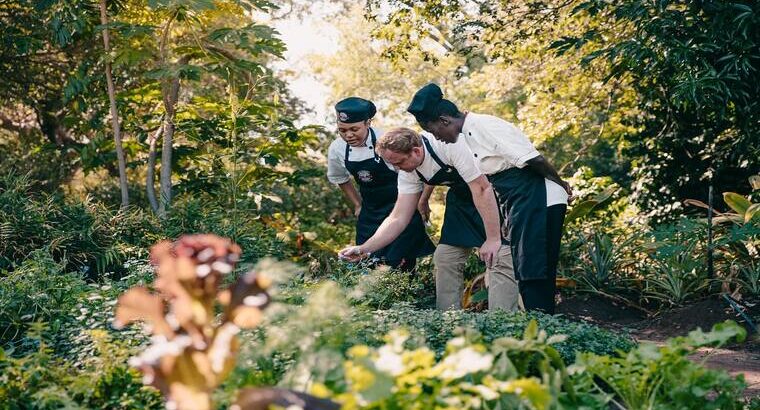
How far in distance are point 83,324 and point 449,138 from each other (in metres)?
2.02

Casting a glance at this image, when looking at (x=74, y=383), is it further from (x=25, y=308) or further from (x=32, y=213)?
(x=32, y=213)

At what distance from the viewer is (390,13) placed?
27.6 feet

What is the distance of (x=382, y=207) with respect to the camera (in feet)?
19.0

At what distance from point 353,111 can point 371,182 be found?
64cm

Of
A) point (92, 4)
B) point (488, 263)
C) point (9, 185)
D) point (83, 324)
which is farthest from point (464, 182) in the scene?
point (92, 4)

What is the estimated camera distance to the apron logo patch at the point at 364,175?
560cm

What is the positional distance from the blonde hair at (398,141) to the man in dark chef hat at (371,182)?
2.66 feet

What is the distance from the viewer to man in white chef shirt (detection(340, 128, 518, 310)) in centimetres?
452

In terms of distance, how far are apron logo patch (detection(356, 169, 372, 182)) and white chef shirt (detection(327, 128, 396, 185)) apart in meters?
0.09

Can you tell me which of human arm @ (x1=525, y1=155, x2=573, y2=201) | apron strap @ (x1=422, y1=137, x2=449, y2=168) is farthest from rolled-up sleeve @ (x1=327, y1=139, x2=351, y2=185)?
human arm @ (x1=525, y1=155, x2=573, y2=201)

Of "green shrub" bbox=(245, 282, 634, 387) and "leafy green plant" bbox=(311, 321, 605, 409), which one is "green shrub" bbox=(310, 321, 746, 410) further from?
"green shrub" bbox=(245, 282, 634, 387)

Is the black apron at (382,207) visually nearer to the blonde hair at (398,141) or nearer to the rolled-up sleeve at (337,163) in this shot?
the rolled-up sleeve at (337,163)

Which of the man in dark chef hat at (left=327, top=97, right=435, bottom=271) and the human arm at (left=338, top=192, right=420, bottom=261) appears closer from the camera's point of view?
the human arm at (left=338, top=192, right=420, bottom=261)

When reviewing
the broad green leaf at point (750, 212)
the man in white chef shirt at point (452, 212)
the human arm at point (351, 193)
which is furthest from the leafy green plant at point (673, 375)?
the broad green leaf at point (750, 212)
